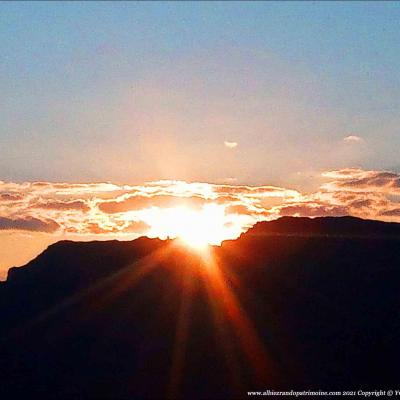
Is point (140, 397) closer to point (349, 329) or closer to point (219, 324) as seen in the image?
point (219, 324)

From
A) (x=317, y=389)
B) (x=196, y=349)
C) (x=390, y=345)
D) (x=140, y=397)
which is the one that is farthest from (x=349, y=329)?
(x=140, y=397)

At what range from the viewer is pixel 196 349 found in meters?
190

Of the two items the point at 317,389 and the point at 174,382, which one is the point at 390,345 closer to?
the point at 317,389

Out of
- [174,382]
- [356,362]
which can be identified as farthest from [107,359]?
[356,362]

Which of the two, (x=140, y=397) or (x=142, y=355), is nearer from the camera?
(x=140, y=397)

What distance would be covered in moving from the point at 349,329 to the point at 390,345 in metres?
9.24

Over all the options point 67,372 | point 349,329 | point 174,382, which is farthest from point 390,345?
point 67,372

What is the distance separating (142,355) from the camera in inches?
7544

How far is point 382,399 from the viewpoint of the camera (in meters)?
180

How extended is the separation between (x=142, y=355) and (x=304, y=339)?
3473cm

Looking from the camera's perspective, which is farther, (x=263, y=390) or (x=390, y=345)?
(x=390, y=345)

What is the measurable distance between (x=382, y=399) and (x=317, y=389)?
1274cm

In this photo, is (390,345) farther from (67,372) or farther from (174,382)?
(67,372)

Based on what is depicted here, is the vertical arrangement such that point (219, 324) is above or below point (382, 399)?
above
